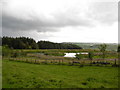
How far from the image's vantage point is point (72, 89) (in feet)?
33.3

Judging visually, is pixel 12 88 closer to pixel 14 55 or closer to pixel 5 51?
pixel 5 51

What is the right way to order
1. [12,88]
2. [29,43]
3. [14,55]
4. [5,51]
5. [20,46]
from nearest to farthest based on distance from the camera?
1. [12,88]
2. [5,51]
3. [14,55]
4. [20,46]
5. [29,43]

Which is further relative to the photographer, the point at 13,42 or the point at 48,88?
the point at 13,42

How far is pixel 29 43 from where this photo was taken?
109562 millimetres

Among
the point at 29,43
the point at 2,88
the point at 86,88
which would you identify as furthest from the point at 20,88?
the point at 29,43

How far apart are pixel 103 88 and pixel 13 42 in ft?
336

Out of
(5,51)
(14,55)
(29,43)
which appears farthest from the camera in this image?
(29,43)

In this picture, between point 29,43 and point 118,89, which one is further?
point 29,43

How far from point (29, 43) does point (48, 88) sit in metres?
103

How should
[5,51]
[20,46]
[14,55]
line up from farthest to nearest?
1. [20,46]
2. [14,55]
3. [5,51]

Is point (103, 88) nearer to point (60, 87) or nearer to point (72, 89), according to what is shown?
point (72, 89)

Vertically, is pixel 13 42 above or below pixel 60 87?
above

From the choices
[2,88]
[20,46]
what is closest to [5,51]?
[2,88]

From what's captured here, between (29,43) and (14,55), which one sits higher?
(29,43)
